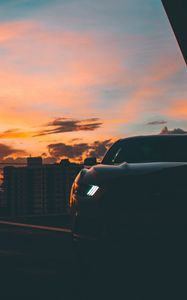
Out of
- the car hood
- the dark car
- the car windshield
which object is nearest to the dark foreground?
the dark car

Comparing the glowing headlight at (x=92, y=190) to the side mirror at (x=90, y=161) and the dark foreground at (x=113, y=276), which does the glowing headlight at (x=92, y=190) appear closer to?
the dark foreground at (x=113, y=276)

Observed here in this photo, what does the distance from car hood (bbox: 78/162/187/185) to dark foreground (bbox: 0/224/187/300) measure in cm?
76

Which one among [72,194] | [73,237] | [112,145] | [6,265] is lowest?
[6,265]

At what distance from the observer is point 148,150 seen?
7688mm

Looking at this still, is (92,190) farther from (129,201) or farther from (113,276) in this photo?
(113,276)

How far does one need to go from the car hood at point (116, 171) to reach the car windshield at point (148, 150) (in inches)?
35.0

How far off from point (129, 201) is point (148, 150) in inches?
87.7

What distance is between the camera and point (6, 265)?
7270 mm

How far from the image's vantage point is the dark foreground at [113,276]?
525 cm

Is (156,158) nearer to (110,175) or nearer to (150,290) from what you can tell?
(110,175)

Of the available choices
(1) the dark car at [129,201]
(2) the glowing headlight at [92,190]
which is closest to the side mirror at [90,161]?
(1) the dark car at [129,201]

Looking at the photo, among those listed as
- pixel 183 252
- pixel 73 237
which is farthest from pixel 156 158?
pixel 183 252

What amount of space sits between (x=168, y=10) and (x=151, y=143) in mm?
3164

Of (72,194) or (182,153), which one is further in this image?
(182,153)
